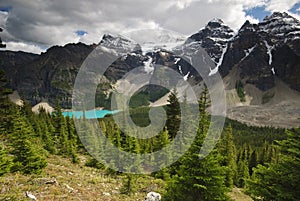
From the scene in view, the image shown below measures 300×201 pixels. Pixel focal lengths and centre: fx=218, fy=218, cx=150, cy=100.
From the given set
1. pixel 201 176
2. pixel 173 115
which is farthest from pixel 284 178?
pixel 173 115

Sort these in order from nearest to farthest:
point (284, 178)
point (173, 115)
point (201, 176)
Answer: point (284, 178) → point (201, 176) → point (173, 115)

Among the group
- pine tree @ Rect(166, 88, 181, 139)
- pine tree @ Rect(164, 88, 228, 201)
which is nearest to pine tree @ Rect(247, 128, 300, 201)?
pine tree @ Rect(164, 88, 228, 201)

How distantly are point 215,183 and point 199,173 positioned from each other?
1.04m

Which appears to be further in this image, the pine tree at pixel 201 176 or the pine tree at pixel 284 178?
the pine tree at pixel 201 176

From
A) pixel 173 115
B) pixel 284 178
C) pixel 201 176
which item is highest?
pixel 173 115

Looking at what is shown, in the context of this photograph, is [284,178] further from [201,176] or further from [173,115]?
[173,115]

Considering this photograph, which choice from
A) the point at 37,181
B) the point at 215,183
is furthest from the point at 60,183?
the point at 215,183

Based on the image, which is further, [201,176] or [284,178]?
[201,176]

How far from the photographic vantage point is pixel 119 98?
81.8 feet

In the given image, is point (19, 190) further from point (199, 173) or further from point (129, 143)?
point (129, 143)

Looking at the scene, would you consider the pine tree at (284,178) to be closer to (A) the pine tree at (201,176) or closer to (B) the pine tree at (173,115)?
(A) the pine tree at (201,176)

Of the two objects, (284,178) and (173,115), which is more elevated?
(173,115)

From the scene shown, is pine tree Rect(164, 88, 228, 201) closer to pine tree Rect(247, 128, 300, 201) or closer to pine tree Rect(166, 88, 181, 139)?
pine tree Rect(247, 128, 300, 201)

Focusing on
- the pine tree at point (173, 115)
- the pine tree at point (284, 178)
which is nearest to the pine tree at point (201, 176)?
the pine tree at point (284, 178)
